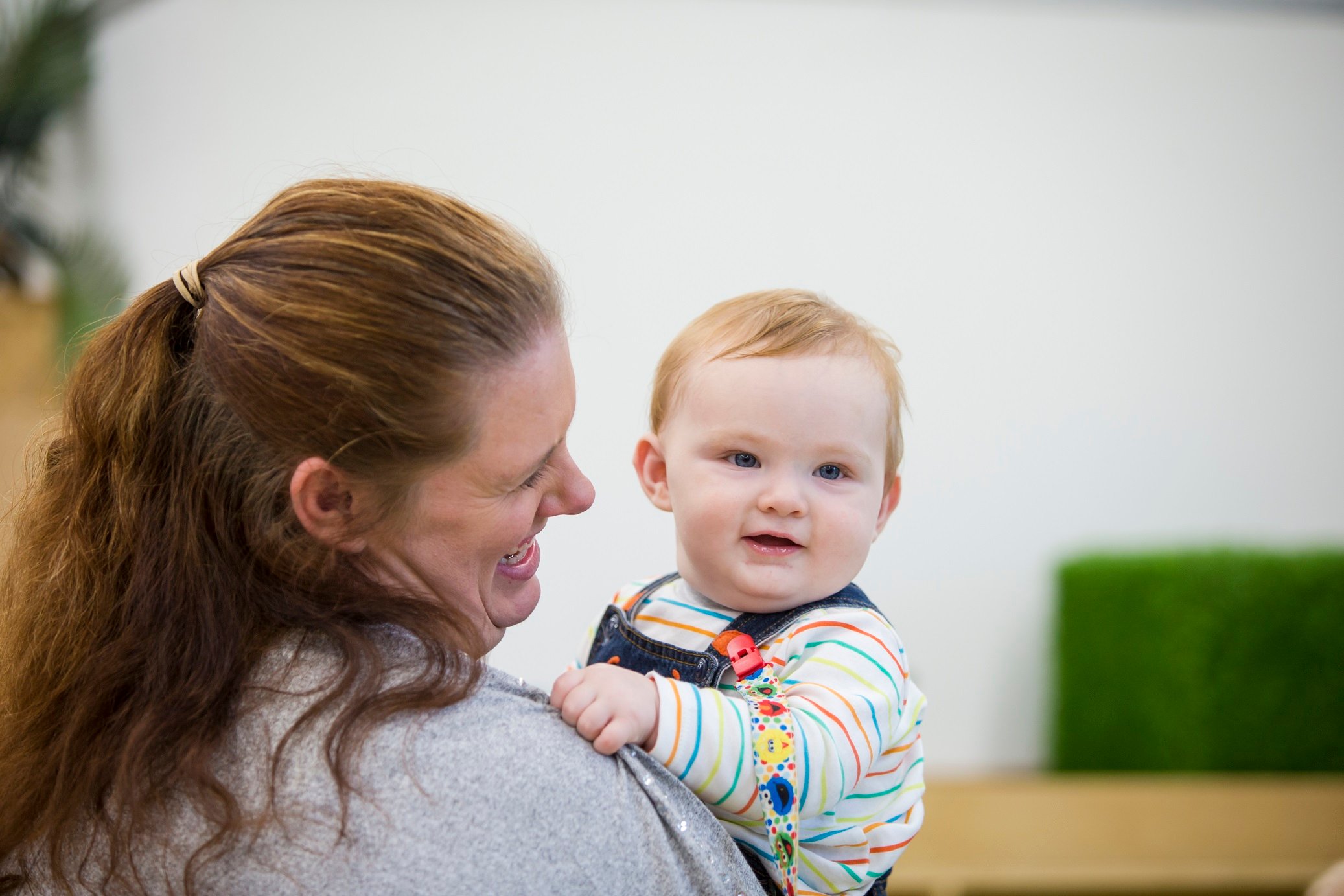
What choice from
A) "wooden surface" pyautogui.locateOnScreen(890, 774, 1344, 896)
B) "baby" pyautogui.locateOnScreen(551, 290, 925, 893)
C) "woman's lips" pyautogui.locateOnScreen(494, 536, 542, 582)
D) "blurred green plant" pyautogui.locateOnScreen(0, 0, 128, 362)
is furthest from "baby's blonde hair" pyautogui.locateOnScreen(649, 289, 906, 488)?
"blurred green plant" pyautogui.locateOnScreen(0, 0, 128, 362)

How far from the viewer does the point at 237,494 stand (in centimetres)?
109

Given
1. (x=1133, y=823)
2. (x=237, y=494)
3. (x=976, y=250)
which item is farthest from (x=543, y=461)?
(x=976, y=250)

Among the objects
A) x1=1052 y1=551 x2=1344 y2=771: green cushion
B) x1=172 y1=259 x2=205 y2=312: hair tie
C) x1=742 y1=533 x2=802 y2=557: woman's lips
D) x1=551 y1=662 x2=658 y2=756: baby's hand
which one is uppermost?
x1=172 y1=259 x2=205 y2=312: hair tie

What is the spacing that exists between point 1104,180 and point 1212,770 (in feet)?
8.43

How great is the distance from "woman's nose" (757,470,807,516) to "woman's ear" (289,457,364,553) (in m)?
0.46

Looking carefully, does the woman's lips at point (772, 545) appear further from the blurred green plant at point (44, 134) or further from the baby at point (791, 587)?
the blurred green plant at point (44, 134)

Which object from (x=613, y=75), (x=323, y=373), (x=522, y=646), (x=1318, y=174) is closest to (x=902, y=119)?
(x=613, y=75)

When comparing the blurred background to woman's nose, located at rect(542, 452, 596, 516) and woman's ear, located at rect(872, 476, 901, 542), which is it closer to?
woman's ear, located at rect(872, 476, 901, 542)

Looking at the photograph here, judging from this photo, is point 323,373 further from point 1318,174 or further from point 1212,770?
point 1318,174

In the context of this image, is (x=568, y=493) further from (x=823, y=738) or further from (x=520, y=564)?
(x=823, y=738)

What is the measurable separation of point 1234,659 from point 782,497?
4009 mm

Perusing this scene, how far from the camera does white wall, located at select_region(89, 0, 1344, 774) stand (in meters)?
4.73

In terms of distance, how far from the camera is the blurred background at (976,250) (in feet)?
15.1

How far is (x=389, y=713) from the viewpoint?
960mm
